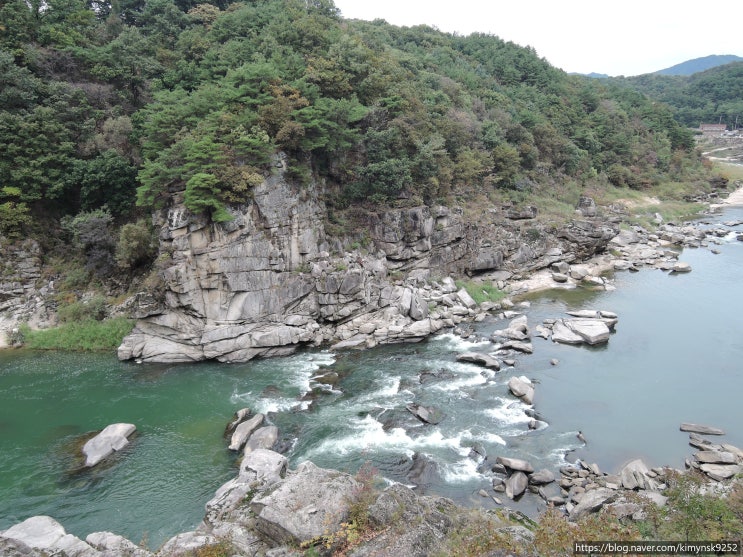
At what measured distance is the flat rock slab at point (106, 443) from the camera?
17156 mm

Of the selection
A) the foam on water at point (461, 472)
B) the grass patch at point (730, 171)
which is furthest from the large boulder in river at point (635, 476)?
the grass patch at point (730, 171)

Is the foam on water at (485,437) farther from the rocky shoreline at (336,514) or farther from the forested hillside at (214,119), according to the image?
the forested hillside at (214,119)

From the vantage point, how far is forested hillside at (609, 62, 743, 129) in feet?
363

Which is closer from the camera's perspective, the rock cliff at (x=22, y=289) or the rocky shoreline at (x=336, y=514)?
the rocky shoreline at (x=336, y=514)

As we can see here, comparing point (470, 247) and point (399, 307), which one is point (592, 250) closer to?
point (470, 247)

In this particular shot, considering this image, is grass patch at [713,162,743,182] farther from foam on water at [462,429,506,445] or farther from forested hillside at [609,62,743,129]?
foam on water at [462,429,506,445]

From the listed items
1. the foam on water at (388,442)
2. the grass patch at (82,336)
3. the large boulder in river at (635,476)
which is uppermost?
the grass patch at (82,336)

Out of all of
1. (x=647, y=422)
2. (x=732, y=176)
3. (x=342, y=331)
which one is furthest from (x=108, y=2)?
(x=732, y=176)

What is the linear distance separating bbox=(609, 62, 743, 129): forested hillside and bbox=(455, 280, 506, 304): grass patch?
9963 cm

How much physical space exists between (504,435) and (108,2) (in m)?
55.1

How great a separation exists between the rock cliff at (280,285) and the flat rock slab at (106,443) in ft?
21.8

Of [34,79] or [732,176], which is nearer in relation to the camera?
[34,79]

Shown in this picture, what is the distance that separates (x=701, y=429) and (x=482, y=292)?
53.6ft

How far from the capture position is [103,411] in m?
20.4
